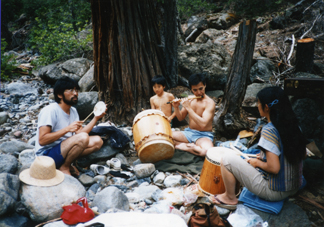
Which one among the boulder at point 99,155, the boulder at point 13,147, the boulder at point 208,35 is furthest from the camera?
the boulder at point 208,35

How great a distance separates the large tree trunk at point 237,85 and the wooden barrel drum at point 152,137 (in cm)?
159

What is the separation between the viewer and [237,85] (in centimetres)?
518

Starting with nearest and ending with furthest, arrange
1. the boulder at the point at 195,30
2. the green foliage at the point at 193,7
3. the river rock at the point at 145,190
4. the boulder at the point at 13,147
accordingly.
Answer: the river rock at the point at 145,190 → the boulder at the point at 13,147 → the boulder at the point at 195,30 → the green foliage at the point at 193,7

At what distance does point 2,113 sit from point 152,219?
5.79m

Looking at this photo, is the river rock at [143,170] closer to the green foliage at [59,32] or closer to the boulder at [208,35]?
the green foliage at [59,32]

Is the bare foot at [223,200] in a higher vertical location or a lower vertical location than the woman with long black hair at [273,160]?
lower

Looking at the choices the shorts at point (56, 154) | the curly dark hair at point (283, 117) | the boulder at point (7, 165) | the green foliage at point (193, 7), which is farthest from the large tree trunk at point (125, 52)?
the green foliage at point (193, 7)

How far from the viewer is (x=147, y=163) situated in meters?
4.30

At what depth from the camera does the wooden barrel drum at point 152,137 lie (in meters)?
4.12

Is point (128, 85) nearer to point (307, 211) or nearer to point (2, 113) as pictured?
point (2, 113)

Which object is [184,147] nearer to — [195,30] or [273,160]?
[273,160]

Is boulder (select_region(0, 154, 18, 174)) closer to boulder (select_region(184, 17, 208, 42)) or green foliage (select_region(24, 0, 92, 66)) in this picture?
green foliage (select_region(24, 0, 92, 66))

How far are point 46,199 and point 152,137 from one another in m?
1.78

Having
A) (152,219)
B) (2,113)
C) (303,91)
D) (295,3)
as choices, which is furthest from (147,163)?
(295,3)
